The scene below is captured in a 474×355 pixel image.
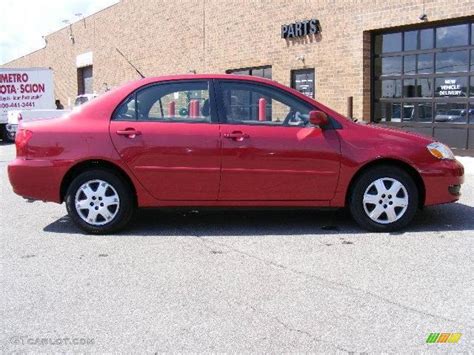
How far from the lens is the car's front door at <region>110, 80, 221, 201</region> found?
5.79 meters

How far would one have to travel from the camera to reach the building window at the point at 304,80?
639 inches

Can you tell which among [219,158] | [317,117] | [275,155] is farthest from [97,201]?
[317,117]

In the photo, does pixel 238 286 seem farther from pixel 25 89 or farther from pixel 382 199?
pixel 25 89

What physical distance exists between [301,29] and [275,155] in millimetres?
10965

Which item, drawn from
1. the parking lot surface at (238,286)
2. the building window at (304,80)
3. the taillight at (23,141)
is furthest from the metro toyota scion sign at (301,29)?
the taillight at (23,141)

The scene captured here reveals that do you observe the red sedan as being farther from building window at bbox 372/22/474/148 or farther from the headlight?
building window at bbox 372/22/474/148

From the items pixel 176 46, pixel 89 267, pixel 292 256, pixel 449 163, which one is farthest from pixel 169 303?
pixel 176 46

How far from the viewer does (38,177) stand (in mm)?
5902

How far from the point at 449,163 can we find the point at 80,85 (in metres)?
32.0

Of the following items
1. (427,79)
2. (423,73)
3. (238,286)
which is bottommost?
(238,286)

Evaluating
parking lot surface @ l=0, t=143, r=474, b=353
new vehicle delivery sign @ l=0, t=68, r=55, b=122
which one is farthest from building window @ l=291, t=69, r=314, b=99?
new vehicle delivery sign @ l=0, t=68, r=55, b=122

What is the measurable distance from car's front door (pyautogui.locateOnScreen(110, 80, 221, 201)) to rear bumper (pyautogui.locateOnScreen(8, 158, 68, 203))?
2.37ft

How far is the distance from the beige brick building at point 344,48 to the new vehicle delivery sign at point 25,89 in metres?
5.08

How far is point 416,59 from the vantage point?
13.4m
